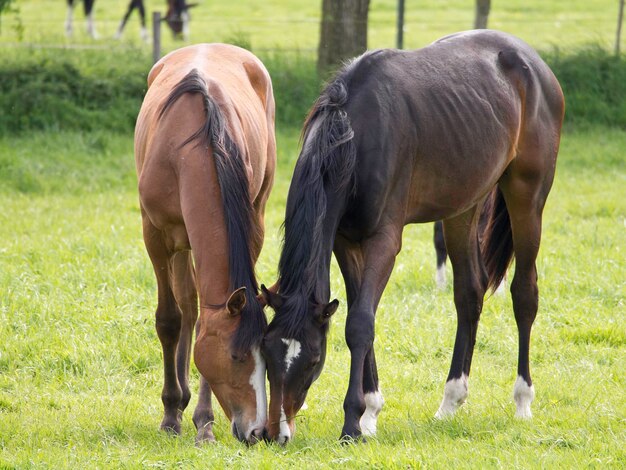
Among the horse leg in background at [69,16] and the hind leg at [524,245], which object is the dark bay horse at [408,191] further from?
the horse leg in background at [69,16]

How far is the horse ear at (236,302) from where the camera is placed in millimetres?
3934

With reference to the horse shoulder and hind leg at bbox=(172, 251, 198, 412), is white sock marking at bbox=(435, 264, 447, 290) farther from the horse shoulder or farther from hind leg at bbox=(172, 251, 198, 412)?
hind leg at bbox=(172, 251, 198, 412)

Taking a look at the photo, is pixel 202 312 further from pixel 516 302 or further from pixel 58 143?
pixel 58 143

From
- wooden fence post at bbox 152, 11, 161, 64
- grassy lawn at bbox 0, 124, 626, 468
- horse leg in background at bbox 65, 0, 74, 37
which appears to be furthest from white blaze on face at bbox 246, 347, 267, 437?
horse leg in background at bbox 65, 0, 74, 37

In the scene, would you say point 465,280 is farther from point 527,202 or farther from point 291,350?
point 291,350

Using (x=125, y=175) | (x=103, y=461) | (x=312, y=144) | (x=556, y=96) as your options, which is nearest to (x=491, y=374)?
(x=556, y=96)

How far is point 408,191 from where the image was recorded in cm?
452

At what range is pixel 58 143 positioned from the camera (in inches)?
453

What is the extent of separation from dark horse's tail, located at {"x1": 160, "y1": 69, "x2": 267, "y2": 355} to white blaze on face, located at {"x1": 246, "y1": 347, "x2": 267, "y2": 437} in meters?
0.07

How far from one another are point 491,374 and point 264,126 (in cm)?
202

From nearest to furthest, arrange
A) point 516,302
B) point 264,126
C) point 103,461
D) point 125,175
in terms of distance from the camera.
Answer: point 103,461
point 516,302
point 264,126
point 125,175

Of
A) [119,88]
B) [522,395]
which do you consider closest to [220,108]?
[522,395]

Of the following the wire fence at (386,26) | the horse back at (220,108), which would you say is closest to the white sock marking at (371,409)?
the horse back at (220,108)

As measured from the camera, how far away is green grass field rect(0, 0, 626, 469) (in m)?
4.13
